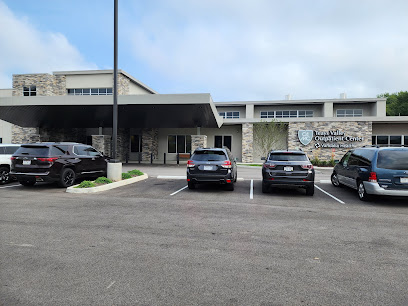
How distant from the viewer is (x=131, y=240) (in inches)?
196

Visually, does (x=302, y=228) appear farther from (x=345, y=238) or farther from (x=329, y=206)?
(x=329, y=206)

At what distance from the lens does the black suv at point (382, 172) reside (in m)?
8.31

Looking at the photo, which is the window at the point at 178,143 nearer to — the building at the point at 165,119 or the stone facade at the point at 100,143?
the building at the point at 165,119

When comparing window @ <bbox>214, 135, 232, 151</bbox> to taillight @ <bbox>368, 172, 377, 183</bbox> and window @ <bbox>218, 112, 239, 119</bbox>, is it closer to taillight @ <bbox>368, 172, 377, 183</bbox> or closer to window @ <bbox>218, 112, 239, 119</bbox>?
window @ <bbox>218, 112, 239, 119</bbox>

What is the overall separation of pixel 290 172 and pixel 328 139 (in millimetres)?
18744

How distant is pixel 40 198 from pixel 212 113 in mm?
12658

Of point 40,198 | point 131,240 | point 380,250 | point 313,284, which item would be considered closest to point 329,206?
point 380,250

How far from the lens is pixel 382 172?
8477mm

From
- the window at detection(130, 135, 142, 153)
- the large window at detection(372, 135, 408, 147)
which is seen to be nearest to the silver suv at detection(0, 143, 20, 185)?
the window at detection(130, 135, 142, 153)

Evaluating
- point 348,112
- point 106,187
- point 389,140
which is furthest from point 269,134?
point 106,187

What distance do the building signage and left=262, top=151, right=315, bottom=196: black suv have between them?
1770 cm

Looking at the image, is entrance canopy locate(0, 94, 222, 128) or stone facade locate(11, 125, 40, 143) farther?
stone facade locate(11, 125, 40, 143)

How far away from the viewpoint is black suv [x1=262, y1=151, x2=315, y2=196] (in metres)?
9.52

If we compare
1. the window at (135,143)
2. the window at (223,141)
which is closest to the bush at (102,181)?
the window at (223,141)
